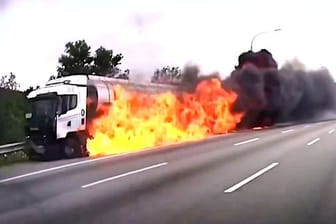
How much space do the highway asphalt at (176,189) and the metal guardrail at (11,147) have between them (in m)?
2.27

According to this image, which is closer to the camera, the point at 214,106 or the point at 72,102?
the point at 72,102

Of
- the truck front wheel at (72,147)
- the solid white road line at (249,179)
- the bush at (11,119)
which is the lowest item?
the solid white road line at (249,179)

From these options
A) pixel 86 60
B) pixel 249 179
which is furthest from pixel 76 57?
pixel 249 179

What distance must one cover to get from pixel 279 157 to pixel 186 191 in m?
8.28

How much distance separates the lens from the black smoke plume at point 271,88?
1679 inches

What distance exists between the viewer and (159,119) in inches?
1184

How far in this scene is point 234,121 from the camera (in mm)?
41625

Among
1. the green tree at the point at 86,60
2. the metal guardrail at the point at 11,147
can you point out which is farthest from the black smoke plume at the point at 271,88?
the metal guardrail at the point at 11,147

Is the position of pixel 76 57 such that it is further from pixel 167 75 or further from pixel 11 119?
pixel 11 119

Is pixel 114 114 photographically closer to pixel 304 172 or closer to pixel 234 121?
pixel 304 172

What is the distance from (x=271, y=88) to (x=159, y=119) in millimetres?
18519

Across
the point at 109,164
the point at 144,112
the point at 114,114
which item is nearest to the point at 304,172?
the point at 109,164

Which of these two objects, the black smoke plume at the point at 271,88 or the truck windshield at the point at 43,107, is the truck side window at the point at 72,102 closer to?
the truck windshield at the point at 43,107

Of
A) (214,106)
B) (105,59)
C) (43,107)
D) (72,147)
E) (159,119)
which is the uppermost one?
(105,59)
